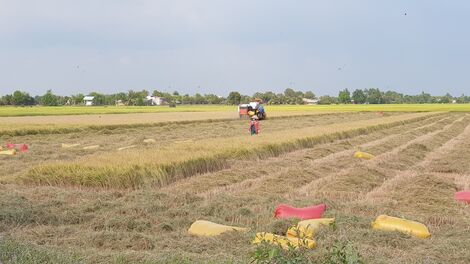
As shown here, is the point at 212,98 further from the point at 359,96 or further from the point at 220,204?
the point at 220,204

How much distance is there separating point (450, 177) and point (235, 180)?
4940 mm

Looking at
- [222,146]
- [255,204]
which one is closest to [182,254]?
[255,204]

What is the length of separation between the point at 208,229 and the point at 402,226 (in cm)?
240

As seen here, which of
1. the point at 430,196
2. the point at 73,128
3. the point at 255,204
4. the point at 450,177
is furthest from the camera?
the point at 73,128

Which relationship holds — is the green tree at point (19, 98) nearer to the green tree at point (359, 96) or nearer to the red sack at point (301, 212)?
the green tree at point (359, 96)

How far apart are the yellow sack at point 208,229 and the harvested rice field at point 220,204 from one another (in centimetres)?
18

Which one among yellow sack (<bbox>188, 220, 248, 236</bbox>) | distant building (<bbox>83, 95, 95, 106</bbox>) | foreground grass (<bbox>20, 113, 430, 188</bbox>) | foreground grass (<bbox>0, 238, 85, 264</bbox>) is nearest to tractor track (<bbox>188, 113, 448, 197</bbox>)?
foreground grass (<bbox>20, 113, 430, 188</bbox>)

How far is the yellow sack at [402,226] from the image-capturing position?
686 cm

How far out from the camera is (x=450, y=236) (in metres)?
6.88

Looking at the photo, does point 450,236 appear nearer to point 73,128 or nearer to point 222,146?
point 222,146

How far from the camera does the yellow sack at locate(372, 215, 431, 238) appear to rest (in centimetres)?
686

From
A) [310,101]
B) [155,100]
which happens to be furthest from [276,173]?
[310,101]

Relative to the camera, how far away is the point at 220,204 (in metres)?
8.72

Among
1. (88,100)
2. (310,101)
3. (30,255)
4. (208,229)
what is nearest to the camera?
(30,255)
